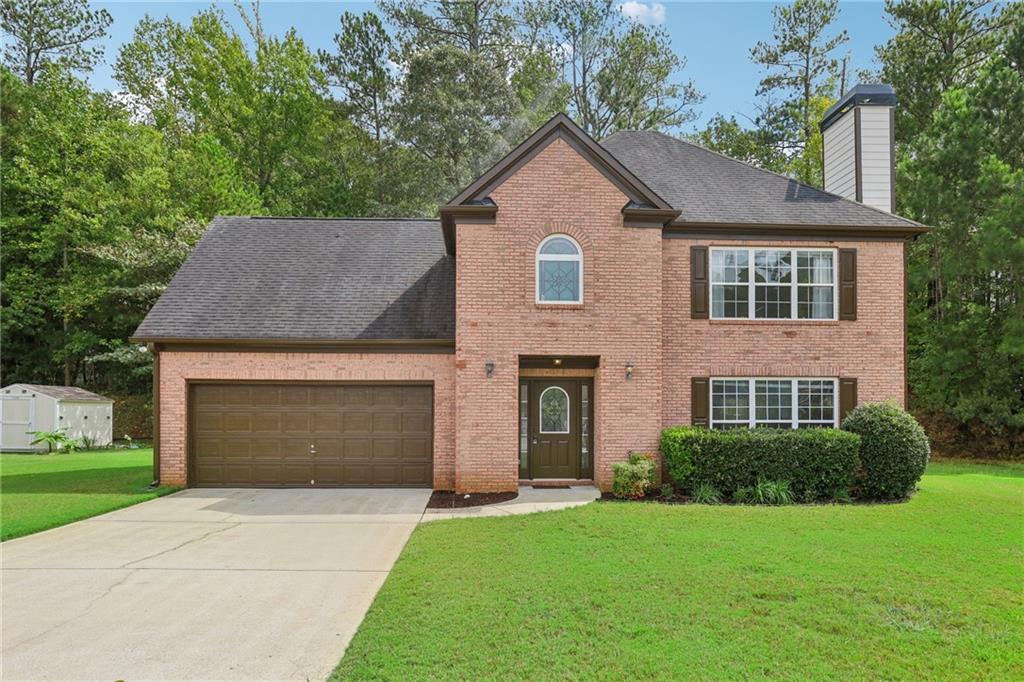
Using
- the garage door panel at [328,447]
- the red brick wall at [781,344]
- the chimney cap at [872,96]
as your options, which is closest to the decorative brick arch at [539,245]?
the red brick wall at [781,344]

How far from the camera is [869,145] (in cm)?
1370

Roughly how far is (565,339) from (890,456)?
6.13 m

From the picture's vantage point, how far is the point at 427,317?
13008 millimetres

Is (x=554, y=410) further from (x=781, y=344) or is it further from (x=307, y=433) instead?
(x=307, y=433)

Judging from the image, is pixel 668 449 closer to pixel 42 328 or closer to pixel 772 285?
pixel 772 285

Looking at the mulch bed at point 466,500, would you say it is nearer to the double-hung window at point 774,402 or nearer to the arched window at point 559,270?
the arched window at point 559,270

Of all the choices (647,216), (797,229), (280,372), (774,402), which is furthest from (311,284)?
(797,229)

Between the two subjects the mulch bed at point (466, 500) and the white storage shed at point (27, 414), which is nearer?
the mulch bed at point (466, 500)

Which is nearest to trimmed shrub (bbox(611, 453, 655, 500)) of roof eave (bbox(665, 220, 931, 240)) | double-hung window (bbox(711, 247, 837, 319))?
double-hung window (bbox(711, 247, 837, 319))

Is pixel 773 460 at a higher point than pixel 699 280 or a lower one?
lower

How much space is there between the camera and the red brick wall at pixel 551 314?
1130 centimetres

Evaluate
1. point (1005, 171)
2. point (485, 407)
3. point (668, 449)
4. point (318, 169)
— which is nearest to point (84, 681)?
point (485, 407)

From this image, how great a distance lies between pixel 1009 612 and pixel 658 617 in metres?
3.20

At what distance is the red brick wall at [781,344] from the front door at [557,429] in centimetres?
181
